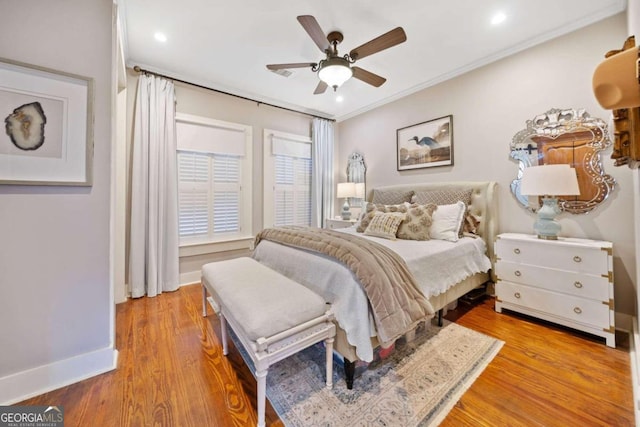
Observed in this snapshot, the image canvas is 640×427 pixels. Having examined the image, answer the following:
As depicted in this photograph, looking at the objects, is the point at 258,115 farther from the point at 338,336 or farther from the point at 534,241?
the point at 534,241

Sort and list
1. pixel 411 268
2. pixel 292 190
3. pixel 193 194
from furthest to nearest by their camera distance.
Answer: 1. pixel 292 190
2. pixel 193 194
3. pixel 411 268

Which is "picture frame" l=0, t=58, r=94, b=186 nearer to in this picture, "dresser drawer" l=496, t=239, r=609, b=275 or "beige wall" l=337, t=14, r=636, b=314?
"dresser drawer" l=496, t=239, r=609, b=275

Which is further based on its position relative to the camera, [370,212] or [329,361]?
[370,212]

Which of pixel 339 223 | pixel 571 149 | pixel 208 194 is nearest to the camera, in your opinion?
pixel 571 149

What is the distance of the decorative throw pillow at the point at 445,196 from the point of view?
2.92 meters

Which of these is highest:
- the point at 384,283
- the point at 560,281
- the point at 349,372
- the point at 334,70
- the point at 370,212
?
the point at 334,70

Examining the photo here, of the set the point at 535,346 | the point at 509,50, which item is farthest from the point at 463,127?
the point at 535,346

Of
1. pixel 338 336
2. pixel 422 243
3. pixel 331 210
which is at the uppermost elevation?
pixel 331 210

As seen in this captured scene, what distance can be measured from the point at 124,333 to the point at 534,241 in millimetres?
3622

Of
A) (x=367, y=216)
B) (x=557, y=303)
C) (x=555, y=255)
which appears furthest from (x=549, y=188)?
(x=367, y=216)

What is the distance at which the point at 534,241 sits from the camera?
2.24 m

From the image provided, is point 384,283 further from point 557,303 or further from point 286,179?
point 286,179

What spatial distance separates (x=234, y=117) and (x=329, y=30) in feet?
6.19

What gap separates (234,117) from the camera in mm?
3691
